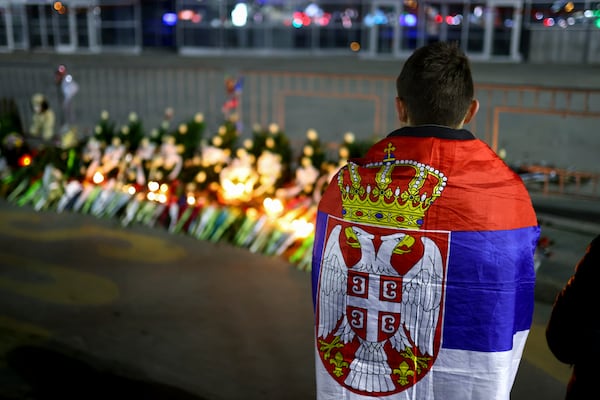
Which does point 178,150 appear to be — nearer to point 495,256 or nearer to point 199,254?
point 199,254

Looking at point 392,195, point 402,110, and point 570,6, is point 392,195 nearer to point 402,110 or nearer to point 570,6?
A: point 402,110

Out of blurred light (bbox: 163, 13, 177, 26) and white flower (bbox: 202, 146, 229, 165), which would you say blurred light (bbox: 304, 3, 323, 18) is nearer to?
blurred light (bbox: 163, 13, 177, 26)

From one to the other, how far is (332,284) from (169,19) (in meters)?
30.5

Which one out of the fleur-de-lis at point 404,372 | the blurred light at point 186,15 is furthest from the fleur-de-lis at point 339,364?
the blurred light at point 186,15

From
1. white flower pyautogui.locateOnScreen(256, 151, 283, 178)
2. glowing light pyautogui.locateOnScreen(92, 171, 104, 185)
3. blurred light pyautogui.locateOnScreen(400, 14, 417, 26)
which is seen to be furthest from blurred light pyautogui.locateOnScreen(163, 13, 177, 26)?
white flower pyautogui.locateOnScreen(256, 151, 283, 178)

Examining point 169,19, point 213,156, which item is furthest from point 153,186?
point 169,19

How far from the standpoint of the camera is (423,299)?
202cm

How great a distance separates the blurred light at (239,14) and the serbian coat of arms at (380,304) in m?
28.7

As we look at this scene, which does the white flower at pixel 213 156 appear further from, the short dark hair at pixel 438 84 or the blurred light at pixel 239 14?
the blurred light at pixel 239 14

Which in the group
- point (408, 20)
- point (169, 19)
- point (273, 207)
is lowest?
point (273, 207)

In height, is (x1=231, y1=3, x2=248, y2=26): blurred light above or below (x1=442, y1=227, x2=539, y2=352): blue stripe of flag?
above

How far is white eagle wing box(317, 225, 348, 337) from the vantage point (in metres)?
2.12

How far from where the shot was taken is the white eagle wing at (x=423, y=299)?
1988 mm

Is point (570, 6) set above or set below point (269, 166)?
above
